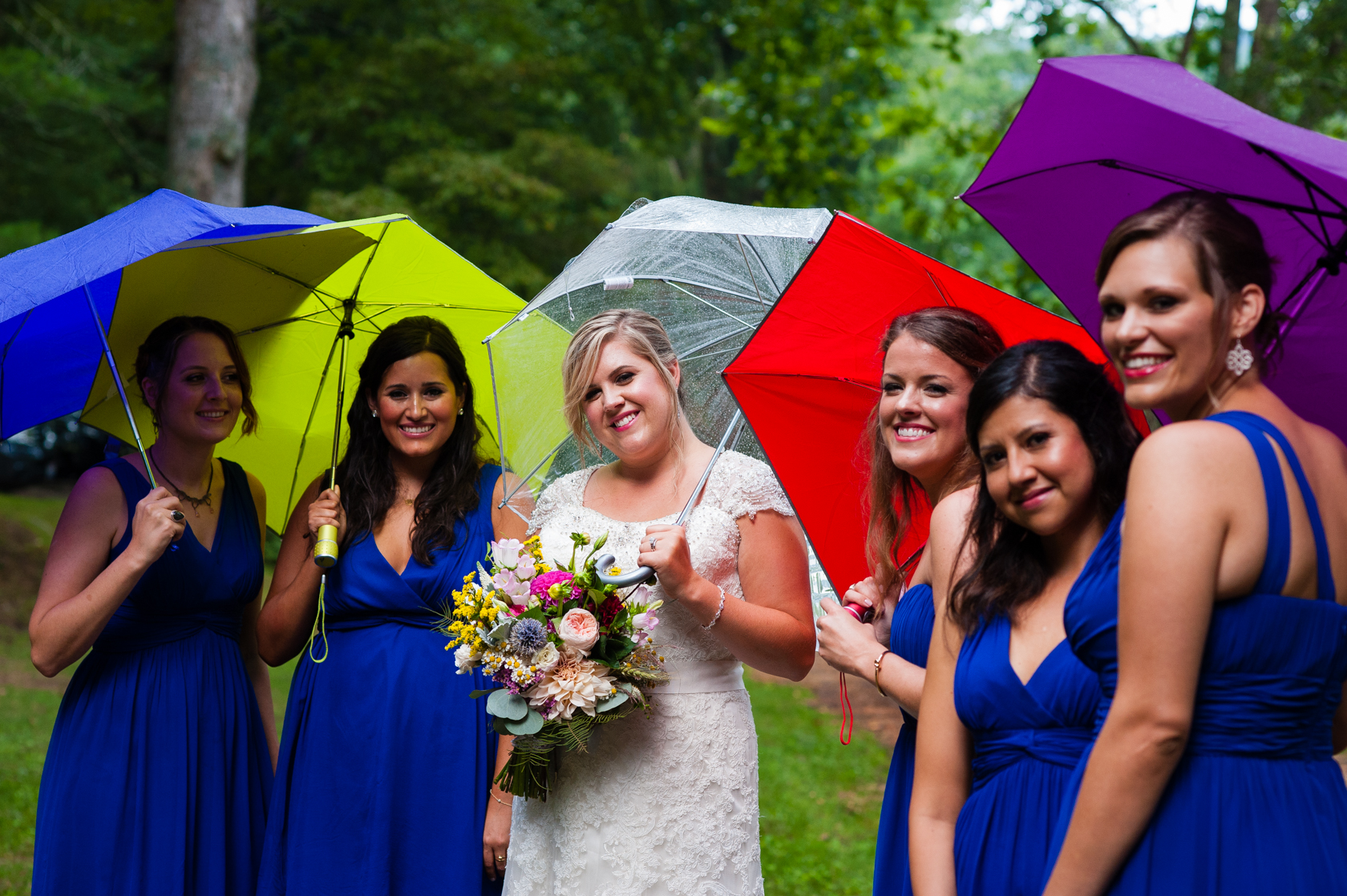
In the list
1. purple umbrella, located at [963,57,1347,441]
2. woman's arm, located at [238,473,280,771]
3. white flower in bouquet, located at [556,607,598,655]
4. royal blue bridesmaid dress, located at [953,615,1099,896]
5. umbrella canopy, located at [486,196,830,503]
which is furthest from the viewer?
woman's arm, located at [238,473,280,771]

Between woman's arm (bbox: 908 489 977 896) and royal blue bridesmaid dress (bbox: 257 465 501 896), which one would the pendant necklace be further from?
woman's arm (bbox: 908 489 977 896)

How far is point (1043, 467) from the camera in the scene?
2355mm

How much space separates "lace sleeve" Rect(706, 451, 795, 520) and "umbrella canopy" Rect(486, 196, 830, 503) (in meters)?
0.20

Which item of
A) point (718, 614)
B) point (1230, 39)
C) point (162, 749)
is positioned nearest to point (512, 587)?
point (718, 614)

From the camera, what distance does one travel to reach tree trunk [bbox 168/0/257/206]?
36.6ft

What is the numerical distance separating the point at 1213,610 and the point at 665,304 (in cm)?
221

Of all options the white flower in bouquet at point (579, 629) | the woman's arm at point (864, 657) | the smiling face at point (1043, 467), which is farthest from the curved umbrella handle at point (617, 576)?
the smiling face at point (1043, 467)

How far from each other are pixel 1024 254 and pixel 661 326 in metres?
1.20

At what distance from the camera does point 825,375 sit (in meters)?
3.69

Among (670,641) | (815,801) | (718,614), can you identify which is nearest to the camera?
→ (718,614)

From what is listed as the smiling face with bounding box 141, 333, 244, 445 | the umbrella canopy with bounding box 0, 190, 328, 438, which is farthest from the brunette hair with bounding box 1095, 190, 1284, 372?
the smiling face with bounding box 141, 333, 244, 445

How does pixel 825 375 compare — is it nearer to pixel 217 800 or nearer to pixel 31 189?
pixel 217 800

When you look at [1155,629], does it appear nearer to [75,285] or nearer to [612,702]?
[612,702]

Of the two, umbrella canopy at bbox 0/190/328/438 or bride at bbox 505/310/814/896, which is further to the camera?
bride at bbox 505/310/814/896
